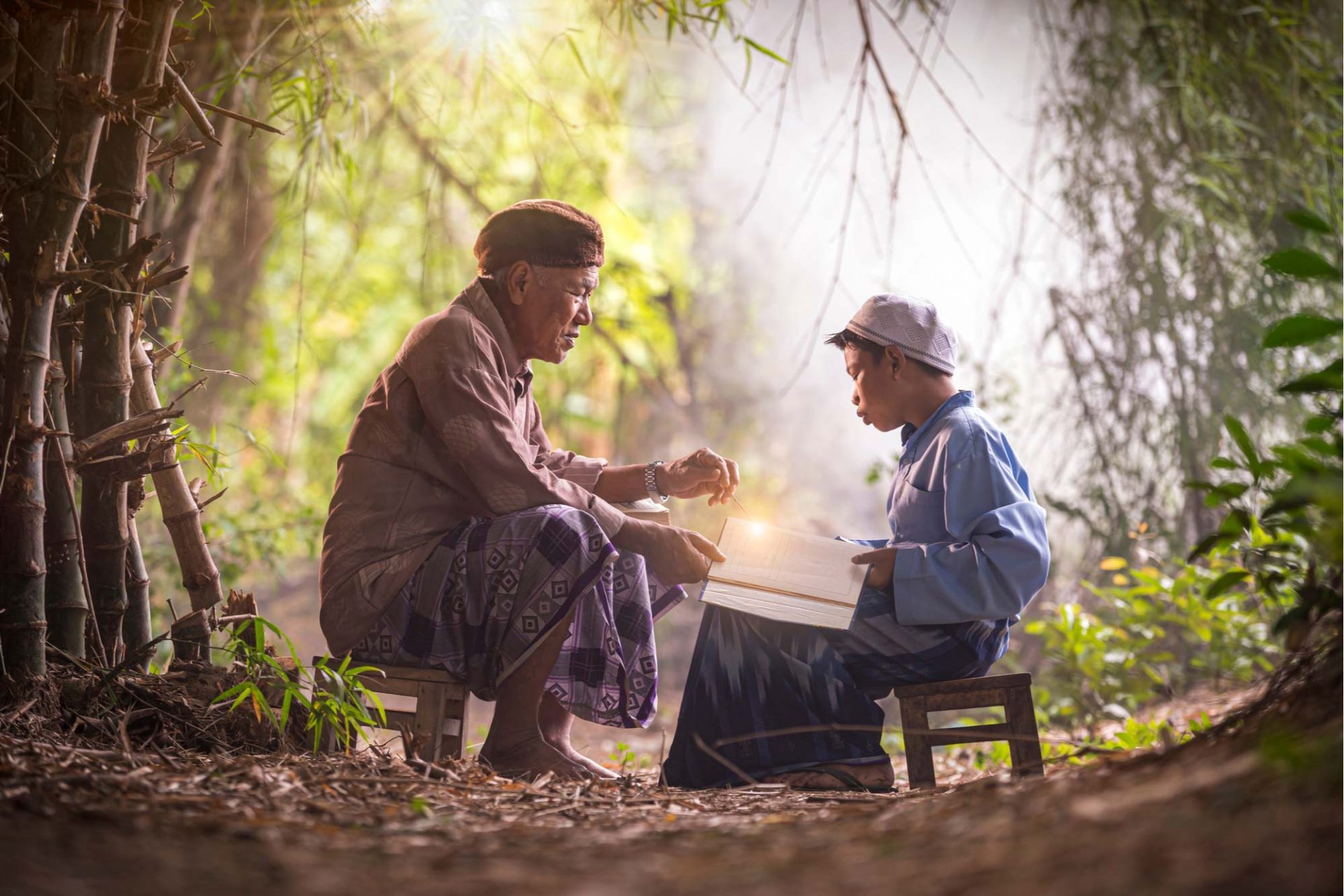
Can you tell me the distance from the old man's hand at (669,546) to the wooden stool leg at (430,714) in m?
0.56

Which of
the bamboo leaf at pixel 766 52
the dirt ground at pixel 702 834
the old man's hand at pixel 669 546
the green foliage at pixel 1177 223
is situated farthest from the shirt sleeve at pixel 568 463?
the green foliage at pixel 1177 223

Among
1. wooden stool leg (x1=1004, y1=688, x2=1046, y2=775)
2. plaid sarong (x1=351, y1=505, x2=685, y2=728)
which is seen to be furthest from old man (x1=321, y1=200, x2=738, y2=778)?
wooden stool leg (x1=1004, y1=688, x2=1046, y2=775)

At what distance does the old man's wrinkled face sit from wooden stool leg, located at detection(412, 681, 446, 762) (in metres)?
0.94

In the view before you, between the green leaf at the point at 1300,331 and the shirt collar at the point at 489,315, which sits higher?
the shirt collar at the point at 489,315

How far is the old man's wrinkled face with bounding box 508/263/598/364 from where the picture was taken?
2740mm

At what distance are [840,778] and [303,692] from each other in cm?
121

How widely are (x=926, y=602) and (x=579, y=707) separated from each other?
83 centimetres

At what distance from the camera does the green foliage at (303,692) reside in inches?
81.4

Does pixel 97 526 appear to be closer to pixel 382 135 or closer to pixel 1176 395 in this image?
pixel 382 135

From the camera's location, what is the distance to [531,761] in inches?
92.3

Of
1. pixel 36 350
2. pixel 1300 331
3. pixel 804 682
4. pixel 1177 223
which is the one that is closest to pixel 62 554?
pixel 36 350

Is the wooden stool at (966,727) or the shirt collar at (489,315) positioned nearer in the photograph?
the wooden stool at (966,727)

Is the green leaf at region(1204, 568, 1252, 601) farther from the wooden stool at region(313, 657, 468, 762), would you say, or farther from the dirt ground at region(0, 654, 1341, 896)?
the wooden stool at region(313, 657, 468, 762)

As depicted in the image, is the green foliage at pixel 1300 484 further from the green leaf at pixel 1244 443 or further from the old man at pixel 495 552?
the old man at pixel 495 552
